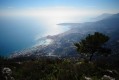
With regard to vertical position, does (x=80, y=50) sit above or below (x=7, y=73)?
below

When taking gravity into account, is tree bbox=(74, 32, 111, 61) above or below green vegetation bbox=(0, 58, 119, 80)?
below

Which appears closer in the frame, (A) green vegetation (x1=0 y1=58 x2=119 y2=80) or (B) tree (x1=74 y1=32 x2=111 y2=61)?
(A) green vegetation (x1=0 y1=58 x2=119 y2=80)

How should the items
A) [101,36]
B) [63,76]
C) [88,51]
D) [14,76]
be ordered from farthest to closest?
[88,51] < [101,36] < [14,76] < [63,76]

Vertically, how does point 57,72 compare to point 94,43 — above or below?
above

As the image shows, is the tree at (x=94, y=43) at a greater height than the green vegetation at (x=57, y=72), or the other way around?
the green vegetation at (x=57, y=72)

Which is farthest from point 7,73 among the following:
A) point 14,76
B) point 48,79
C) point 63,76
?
point 63,76

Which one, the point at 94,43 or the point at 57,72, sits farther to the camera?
the point at 94,43

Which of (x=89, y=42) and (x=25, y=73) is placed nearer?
(x=25, y=73)

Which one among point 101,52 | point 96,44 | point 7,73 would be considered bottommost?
point 101,52

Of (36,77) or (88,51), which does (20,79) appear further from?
(88,51)

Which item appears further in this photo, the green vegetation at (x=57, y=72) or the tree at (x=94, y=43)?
the tree at (x=94, y=43)

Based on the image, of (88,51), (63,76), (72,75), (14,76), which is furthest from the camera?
(88,51)
